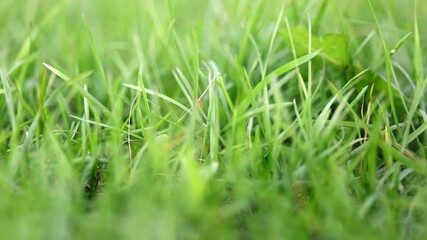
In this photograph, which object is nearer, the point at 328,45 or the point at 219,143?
the point at 219,143

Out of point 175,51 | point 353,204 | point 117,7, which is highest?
point 353,204

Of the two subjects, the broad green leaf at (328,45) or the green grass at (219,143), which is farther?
the broad green leaf at (328,45)

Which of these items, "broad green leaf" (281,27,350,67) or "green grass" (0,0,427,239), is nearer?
"green grass" (0,0,427,239)

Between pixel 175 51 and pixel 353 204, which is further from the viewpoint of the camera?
pixel 175 51

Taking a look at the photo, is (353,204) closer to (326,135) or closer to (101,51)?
(326,135)

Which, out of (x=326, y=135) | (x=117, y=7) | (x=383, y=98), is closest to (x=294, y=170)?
(x=326, y=135)

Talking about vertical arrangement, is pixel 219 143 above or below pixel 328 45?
below

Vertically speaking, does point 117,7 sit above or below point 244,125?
below

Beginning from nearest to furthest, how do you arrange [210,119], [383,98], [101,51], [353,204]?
1. [353,204]
2. [210,119]
3. [383,98]
4. [101,51]
